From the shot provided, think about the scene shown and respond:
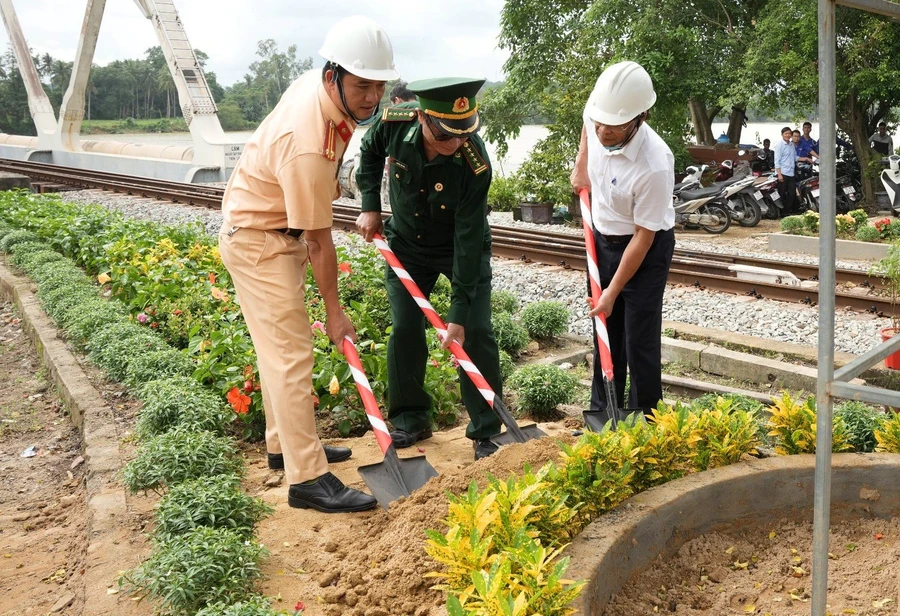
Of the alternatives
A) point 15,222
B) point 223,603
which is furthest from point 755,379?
point 15,222

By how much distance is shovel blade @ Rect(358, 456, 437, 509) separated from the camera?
380 centimetres

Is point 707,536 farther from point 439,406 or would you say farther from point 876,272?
point 876,272

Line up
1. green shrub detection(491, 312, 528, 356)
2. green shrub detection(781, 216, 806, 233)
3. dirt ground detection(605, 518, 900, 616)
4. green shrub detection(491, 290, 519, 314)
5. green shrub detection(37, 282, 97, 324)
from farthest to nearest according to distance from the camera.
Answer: green shrub detection(781, 216, 806, 233), green shrub detection(491, 290, 519, 314), green shrub detection(37, 282, 97, 324), green shrub detection(491, 312, 528, 356), dirt ground detection(605, 518, 900, 616)

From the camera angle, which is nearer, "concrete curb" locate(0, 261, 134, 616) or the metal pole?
the metal pole

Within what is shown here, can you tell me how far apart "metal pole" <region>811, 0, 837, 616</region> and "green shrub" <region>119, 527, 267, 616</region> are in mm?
1901

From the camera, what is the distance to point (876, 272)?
793cm

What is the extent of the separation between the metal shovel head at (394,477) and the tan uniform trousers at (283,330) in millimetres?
255

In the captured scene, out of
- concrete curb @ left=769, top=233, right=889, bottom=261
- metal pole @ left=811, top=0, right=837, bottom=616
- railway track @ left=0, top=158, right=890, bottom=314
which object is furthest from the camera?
concrete curb @ left=769, top=233, right=889, bottom=261

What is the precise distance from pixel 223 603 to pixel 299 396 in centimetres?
114

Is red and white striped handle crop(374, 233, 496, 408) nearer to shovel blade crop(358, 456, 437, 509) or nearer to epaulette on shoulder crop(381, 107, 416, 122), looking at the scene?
shovel blade crop(358, 456, 437, 509)

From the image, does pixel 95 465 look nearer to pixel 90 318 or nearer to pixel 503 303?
pixel 90 318

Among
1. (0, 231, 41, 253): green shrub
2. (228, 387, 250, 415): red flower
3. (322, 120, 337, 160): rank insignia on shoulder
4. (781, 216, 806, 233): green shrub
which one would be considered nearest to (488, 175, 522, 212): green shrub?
(781, 216, 806, 233): green shrub

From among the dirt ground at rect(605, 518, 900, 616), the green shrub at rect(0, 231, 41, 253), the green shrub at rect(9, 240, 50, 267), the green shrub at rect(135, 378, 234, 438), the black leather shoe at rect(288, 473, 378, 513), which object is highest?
the green shrub at rect(0, 231, 41, 253)

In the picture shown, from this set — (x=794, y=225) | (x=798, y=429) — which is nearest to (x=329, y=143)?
(x=798, y=429)
